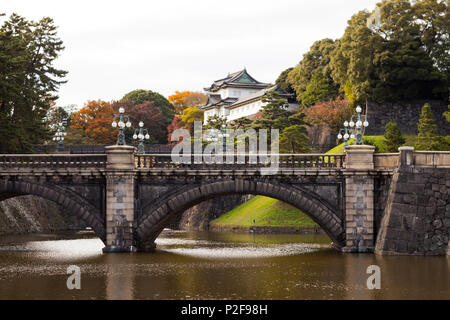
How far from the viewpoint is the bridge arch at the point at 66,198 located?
43.2 metres

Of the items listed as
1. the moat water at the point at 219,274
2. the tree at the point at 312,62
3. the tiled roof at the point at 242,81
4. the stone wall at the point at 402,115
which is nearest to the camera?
the moat water at the point at 219,274

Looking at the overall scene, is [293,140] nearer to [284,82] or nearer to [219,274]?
[219,274]

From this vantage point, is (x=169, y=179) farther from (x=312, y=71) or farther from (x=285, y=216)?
(x=312, y=71)

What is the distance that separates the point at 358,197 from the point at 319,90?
4626 cm

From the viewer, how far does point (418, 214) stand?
40.2 meters

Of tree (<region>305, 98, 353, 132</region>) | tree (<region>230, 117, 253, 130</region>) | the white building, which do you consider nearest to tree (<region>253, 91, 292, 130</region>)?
tree (<region>305, 98, 353, 132</region>)

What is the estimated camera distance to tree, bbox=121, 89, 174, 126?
11931 centimetres

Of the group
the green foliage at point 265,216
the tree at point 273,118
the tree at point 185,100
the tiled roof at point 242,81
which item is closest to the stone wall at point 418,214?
the green foliage at point 265,216

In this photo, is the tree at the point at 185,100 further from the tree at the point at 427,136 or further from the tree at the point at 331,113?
the tree at the point at 427,136

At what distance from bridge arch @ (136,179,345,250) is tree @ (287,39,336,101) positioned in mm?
49120

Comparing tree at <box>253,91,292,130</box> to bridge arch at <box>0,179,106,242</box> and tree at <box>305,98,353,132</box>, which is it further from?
bridge arch at <box>0,179,106,242</box>

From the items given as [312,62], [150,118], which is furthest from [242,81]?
[312,62]

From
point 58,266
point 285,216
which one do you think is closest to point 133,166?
point 58,266

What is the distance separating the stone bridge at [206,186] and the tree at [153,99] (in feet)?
247
